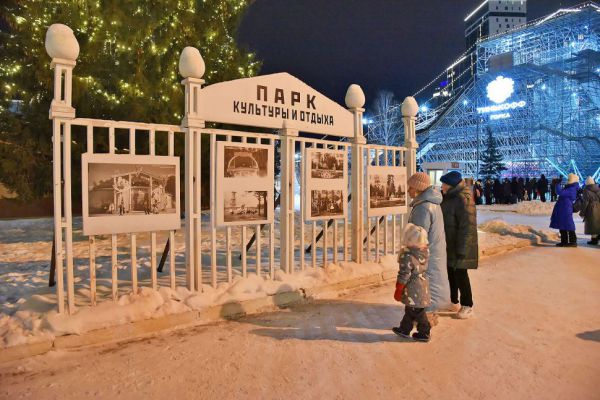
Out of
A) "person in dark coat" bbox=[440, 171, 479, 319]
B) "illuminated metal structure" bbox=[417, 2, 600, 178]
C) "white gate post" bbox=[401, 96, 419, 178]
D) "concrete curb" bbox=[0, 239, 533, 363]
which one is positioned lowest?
"concrete curb" bbox=[0, 239, 533, 363]

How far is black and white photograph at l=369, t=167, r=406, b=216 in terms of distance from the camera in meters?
7.12

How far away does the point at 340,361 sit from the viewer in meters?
3.77

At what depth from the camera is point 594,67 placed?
37.5 metres

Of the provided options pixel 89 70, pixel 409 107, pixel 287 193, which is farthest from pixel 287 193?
pixel 89 70

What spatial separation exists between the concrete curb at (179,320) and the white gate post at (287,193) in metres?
0.60

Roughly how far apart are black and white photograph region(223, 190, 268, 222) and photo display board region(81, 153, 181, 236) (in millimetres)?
687

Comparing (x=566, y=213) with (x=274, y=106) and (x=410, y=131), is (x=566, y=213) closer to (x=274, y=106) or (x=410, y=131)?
(x=410, y=131)

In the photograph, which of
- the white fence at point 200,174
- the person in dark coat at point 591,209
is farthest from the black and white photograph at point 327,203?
the person in dark coat at point 591,209

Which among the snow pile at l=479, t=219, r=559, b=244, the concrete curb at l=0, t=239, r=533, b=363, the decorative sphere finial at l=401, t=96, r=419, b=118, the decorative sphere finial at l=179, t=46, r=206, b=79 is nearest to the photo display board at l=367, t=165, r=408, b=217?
the decorative sphere finial at l=401, t=96, r=419, b=118

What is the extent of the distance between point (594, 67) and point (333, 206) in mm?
41858

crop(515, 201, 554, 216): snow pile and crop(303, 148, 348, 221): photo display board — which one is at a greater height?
crop(303, 148, 348, 221): photo display board

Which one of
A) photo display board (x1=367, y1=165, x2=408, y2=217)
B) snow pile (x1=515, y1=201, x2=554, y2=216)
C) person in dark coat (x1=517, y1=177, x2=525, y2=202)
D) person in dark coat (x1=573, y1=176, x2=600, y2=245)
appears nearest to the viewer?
photo display board (x1=367, y1=165, x2=408, y2=217)

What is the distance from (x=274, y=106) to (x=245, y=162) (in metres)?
0.99

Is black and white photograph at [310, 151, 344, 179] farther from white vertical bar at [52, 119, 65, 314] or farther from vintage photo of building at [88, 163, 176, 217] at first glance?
white vertical bar at [52, 119, 65, 314]
